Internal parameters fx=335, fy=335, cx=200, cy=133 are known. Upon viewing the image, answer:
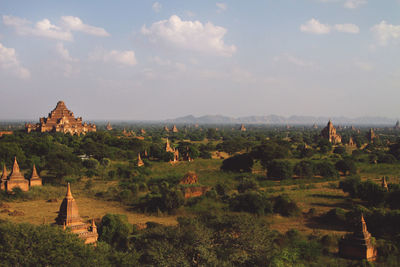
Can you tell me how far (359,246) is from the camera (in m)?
A: 14.0

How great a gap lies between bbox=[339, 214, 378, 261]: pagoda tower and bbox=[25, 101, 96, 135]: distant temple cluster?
6890cm

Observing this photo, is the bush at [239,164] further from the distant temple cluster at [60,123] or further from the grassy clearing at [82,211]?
the distant temple cluster at [60,123]

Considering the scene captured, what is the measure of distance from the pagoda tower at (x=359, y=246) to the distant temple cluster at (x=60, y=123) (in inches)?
2713

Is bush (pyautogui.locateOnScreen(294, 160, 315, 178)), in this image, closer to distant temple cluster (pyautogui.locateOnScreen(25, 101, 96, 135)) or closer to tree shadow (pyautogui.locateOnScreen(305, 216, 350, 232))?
tree shadow (pyautogui.locateOnScreen(305, 216, 350, 232))

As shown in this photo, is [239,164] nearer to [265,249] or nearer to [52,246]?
[265,249]

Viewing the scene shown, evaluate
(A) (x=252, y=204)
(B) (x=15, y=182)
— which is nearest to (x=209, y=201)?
(A) (x=252, y=204)

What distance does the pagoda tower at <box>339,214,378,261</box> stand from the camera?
13883 mm

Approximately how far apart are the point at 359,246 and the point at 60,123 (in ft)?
234

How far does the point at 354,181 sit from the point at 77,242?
22003 mm

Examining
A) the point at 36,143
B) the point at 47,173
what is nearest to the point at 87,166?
the point at 47,173

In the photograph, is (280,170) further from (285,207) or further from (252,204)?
(252,204)

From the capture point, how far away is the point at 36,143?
42.7 m

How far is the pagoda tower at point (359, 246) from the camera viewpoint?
1388cm

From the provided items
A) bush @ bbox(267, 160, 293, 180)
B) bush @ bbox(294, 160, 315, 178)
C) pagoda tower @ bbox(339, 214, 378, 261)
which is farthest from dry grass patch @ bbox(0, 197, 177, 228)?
bush @ bbox(294, 160, 315, 178)
